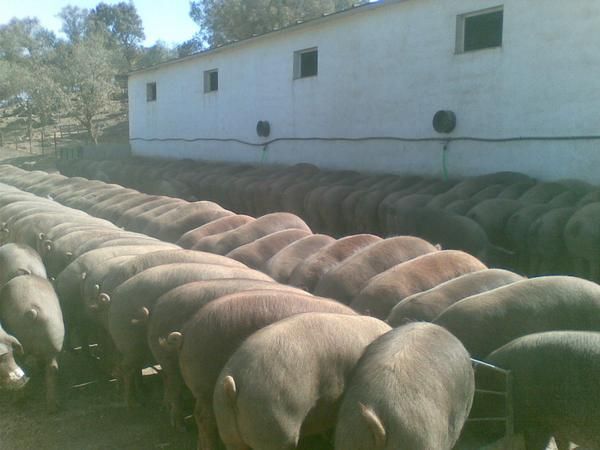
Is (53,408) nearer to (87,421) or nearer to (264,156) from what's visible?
(87,421)

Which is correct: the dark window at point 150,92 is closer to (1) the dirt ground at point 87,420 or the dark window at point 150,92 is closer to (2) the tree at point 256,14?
(2) the tree at point 256,14

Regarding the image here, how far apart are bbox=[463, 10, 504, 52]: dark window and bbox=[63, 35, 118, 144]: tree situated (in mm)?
25885

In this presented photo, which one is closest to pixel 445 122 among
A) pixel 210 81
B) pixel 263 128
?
pixel 263 128

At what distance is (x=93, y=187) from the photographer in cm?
1439

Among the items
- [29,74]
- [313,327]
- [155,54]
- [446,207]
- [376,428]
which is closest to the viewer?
[376,428]

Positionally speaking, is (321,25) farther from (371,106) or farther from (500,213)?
(500,213)

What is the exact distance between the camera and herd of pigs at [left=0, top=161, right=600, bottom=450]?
12.0ft

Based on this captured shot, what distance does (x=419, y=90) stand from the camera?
45.8ft

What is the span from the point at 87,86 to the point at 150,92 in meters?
10.0

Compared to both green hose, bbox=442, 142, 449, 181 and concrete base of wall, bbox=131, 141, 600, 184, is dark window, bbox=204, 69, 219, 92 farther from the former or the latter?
green hose, bbox=442, 142, 449, 181

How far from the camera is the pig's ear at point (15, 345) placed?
564 cm

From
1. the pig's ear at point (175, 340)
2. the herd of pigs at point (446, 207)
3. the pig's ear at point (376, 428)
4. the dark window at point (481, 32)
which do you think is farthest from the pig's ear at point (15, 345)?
the dark window at point (481, 32)

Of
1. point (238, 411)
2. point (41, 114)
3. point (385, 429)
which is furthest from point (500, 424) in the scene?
point (41, 114)

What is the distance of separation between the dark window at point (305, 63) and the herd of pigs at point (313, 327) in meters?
9.11
